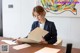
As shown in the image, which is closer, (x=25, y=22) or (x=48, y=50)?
(x=48, y=50)

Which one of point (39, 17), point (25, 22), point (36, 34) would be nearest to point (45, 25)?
point (39, 17)

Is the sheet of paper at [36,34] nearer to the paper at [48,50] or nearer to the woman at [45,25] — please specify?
the paper at [48,50]

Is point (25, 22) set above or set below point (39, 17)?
below

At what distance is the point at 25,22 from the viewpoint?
12.6ft

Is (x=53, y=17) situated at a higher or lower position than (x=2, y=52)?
higher

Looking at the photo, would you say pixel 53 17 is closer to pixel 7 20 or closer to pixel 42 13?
pixel 42 13

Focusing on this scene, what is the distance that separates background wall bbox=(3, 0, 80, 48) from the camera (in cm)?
325

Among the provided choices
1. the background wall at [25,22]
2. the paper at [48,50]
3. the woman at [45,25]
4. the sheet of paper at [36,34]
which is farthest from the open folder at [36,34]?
the background wall at [25,22]

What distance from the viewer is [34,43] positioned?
7.28ft

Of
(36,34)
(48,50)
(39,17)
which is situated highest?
(39,17)

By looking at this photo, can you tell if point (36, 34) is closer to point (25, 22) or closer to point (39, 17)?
point (39, 17)

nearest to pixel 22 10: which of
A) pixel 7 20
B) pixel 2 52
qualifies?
pixel 7 20

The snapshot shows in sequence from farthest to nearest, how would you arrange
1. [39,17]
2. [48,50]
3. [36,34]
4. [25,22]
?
[25,22], [39,17], [36,34], [48,50]

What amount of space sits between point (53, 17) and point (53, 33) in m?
1.06
